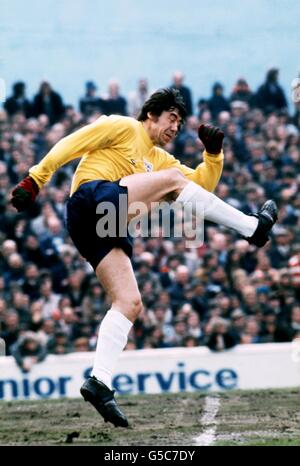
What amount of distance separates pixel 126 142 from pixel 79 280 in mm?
5099

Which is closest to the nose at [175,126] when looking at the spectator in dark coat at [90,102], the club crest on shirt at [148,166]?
the club crest on shirt at [148,166]

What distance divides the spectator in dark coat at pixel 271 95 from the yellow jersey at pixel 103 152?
25.7 ft

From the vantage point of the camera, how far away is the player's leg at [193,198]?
Result: 6336mm

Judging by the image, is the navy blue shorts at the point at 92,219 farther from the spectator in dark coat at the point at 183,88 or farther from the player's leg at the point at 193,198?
the spectator in dark coat at the point at 183,88

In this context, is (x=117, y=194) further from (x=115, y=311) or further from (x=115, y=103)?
(x=115, y=103)

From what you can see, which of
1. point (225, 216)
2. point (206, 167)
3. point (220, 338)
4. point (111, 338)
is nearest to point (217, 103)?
point (220, 338)

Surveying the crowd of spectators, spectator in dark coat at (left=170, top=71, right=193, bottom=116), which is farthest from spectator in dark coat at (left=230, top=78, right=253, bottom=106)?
spectator in dark coat at (left=170, top=71, right=193, bottom=116)

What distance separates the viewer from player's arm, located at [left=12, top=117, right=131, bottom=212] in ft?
21.2

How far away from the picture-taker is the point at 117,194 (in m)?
6.35

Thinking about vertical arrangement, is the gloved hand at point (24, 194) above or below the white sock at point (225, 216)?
above

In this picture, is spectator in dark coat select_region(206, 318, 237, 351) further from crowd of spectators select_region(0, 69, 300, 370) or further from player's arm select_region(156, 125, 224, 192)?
player's arm select_region(156, 125, 224, 192)

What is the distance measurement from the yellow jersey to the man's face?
58mm
